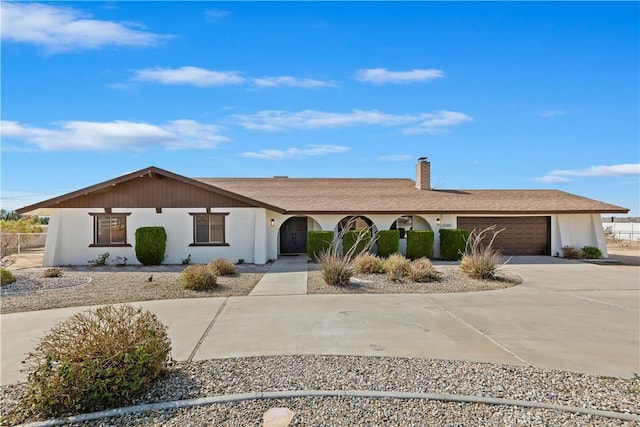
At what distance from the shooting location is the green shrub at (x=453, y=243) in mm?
17922

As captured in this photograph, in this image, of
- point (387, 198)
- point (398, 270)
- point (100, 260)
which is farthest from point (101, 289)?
point (387, 198)

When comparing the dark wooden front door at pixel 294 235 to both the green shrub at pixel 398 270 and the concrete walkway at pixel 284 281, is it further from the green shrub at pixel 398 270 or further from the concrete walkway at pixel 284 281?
the green shrub at pixel 398 270

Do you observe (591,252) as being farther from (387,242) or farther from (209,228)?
(209,228)

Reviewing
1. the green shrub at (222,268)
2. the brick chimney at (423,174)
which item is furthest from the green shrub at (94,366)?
the brick chimney at (423,174)

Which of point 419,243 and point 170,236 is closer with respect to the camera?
point 170,236

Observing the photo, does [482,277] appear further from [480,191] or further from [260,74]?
[480,191]

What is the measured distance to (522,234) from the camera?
20.0 m

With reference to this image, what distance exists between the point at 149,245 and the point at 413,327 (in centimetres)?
1247

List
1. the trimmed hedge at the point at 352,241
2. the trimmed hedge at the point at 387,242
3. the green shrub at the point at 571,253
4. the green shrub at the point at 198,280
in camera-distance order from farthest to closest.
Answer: the green shrub at the point at 571,253 → the trimmed hedge at the point at 387,242 → the trimmed hedge at the point at 352,241 → the green shrub at the point at 198,280

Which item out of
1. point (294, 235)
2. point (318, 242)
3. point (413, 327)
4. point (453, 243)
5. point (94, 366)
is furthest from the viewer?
point (294, 235)

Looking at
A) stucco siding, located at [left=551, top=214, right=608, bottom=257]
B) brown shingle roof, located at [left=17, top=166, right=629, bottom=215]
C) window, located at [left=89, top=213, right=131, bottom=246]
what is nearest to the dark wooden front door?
brown shingle roof, located at [left=17, top=166, right=629, bottom=215]

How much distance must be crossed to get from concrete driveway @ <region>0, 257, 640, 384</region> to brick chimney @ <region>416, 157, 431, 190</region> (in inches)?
497

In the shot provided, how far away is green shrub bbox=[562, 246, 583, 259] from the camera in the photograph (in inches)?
736

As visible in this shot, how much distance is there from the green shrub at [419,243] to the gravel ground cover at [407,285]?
4867 mm
